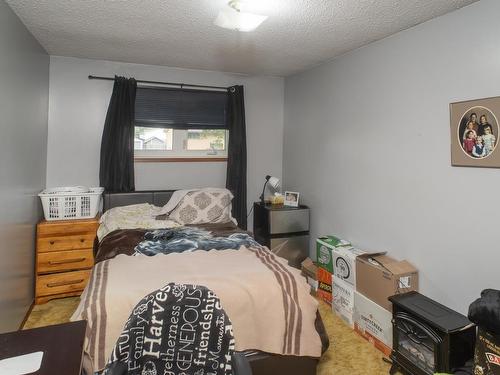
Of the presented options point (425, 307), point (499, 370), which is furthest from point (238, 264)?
point (499, 370)

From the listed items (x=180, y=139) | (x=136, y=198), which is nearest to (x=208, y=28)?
(x=180, y=139)

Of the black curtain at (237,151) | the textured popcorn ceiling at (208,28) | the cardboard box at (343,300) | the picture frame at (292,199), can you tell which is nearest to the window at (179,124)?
the black curtain at (237,151)

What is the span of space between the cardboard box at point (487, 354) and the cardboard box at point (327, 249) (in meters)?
1.44

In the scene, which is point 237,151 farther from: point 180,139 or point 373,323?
point 373,323

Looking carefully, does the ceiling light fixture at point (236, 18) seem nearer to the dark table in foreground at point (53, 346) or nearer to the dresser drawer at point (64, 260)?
the dark table in foreground at point (53, 346)

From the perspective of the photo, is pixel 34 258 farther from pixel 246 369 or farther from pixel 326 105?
pixel 326 105

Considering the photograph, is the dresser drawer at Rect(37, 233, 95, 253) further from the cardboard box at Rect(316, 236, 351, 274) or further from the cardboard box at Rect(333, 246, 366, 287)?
the cardboard box at Rect(333, 246, 366, 287)

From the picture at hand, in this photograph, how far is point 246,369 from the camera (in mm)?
1192

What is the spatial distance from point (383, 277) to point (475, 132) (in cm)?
115

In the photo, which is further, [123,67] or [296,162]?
[296,162]

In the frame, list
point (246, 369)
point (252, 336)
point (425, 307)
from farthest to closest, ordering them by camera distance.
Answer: point (425, 307) → point (252, 336) → point (246, 369)

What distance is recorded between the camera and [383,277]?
237 centimetres

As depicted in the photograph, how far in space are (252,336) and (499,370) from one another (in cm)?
120

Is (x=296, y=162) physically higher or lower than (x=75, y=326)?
higher
